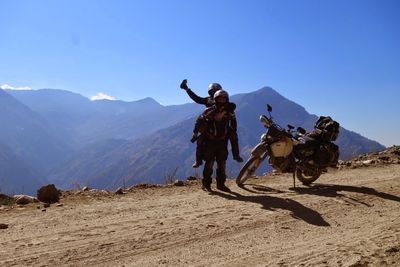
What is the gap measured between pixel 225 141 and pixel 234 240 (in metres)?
4.38

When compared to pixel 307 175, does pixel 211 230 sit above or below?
below

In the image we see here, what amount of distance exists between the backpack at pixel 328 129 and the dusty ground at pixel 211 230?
62.2 inches

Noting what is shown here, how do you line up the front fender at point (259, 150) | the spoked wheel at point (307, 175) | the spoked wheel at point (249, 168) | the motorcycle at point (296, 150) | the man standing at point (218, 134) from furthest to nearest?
the spoked wheel at point (307, 175) → the spoked wheel at point (249, 168) → the front fender at point (259, 150) → the motorcycle at point (296, 150) → the man standing at point (218, 134)

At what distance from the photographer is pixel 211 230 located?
562 cm

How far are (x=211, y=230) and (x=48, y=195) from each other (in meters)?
3.69

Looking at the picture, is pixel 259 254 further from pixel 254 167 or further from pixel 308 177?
pixel 308 177

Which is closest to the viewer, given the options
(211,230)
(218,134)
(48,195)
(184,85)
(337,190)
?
(211,230)

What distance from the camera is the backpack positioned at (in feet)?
32.9

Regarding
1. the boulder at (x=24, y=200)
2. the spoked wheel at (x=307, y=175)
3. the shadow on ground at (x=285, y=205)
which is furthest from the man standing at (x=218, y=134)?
the boulder at (x=24, y=200)

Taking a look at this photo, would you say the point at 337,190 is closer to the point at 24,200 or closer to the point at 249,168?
the point at 249,168

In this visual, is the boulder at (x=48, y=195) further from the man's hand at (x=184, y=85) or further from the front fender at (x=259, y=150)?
the front fender at (x=259, y=150)

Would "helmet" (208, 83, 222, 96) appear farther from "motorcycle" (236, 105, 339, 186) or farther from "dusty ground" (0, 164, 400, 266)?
"dusty ground" (0, 164, 400, 266)

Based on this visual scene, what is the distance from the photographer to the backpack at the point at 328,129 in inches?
395

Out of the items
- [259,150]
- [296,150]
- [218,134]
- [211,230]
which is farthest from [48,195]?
[296,150]
